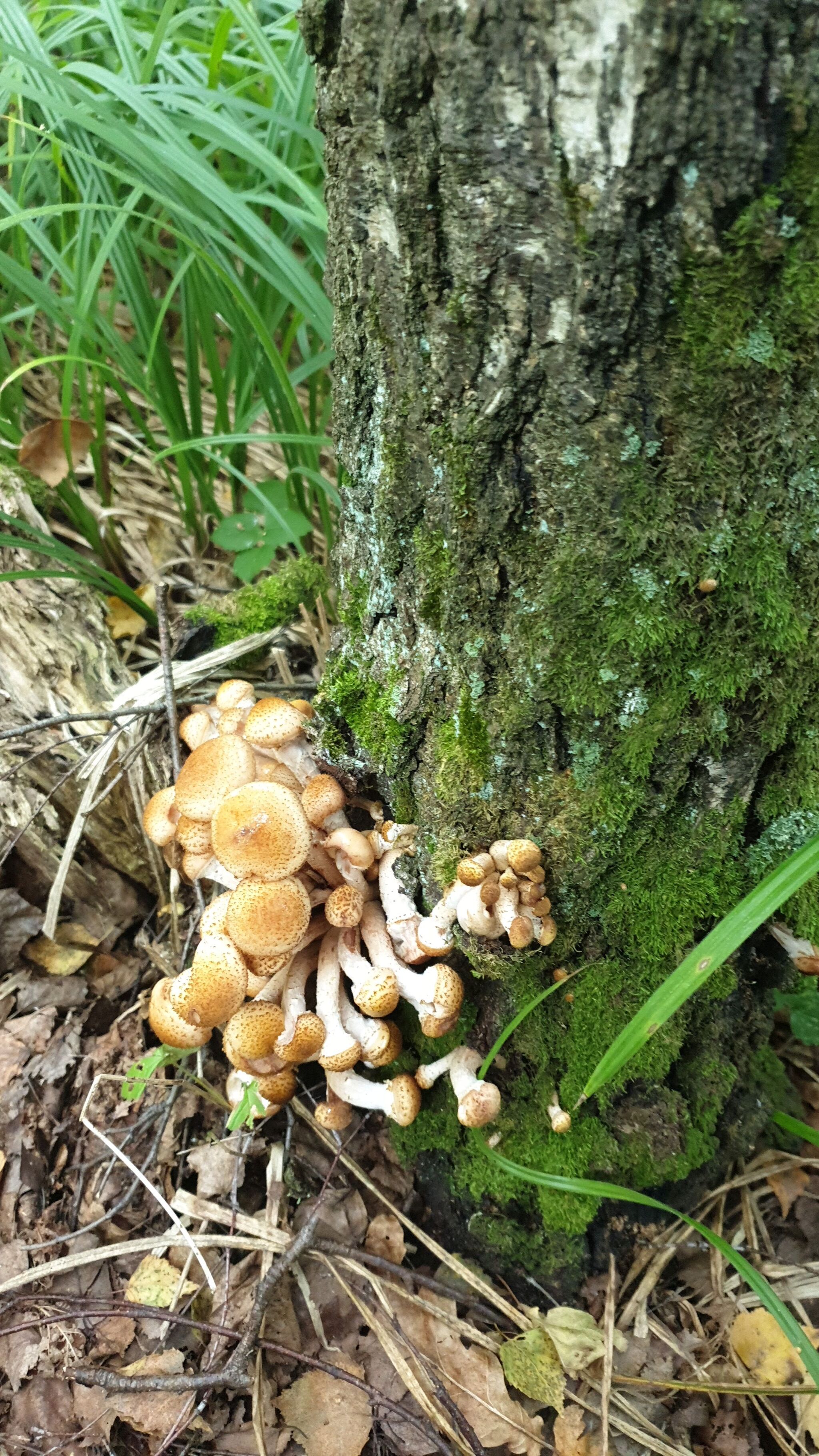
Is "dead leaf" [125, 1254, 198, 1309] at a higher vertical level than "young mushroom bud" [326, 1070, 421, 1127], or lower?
lower

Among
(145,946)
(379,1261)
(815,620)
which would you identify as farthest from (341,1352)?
(815,620)

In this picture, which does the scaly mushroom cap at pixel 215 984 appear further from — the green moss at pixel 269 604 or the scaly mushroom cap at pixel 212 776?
the green moss at pixel 269 604

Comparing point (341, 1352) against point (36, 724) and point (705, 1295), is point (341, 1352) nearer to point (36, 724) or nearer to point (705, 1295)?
point (705, 1295)

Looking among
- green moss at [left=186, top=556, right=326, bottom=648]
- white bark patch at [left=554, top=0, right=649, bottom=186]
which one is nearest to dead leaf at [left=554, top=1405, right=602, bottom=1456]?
green moss at [left=186, top=556, right=326, bottom=648]

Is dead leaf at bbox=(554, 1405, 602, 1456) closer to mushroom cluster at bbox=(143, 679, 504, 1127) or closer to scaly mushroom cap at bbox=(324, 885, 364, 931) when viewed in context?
mushroom cluster at bbox=(143, 679, 504, 1127)

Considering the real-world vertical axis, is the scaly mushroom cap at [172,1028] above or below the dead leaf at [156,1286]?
above

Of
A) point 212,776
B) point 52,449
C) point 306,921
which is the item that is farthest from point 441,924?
point 52,449

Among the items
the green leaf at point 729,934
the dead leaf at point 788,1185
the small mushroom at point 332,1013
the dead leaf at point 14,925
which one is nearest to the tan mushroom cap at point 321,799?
the small mushroom at point 332,1013
